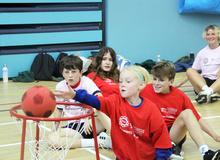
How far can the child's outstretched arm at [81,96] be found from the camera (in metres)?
2.77

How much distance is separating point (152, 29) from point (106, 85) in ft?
15.5

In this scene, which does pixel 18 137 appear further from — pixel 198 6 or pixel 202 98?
pixel 198 6

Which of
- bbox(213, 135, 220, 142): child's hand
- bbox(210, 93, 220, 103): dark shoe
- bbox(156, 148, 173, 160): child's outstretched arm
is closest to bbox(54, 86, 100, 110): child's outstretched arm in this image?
bbox(156, 148, 173, 160): child's outstretched arm

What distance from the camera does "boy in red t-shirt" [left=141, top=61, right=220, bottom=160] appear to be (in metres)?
3.51

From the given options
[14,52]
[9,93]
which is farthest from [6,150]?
[14,52]

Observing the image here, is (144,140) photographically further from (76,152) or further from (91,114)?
(76,152)

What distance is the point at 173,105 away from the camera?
3.66 metres

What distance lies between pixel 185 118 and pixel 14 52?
184 inches

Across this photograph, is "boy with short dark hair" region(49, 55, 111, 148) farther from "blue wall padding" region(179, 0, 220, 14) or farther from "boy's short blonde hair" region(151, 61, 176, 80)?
"blue wall padding" region(179, 0, 220, 14)

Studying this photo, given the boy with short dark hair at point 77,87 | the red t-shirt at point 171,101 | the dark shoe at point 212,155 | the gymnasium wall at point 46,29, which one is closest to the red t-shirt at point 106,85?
the boy with short dark hair at point 77,87

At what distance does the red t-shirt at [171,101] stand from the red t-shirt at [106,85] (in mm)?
587

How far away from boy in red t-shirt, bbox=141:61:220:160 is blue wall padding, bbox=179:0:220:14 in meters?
5.39

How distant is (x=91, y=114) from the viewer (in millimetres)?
2725

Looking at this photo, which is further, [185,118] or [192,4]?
[192,4]
